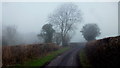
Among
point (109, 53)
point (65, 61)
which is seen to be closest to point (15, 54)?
point (65, 61)

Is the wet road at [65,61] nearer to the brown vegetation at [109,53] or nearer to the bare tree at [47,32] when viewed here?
the brown vegetation at [109,53]

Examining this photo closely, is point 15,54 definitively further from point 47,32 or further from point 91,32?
point 91,32

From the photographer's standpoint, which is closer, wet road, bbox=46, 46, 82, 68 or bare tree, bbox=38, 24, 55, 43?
wet road, bbox=46, 46, 82, 68

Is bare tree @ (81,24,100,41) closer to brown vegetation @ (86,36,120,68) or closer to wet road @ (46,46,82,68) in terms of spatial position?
wet road @ (46,46,82,68)

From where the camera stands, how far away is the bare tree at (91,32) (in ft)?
179

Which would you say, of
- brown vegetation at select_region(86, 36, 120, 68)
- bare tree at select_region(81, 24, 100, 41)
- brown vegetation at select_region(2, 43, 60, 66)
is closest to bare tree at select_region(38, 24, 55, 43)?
bare tree at select_region(81, 24, 100, 41)

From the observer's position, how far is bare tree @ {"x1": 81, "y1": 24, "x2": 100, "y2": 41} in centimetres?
5459

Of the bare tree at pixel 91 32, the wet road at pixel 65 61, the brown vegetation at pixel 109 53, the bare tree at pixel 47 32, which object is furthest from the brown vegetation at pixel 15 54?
the bare tree at pixel 91 32

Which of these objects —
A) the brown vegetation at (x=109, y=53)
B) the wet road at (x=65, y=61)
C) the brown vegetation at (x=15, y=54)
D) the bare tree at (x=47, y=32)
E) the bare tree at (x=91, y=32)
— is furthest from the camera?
the bare tree at (x=91, y=32)

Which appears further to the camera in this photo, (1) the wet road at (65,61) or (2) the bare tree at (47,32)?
(2) the bare tree at (47,32)

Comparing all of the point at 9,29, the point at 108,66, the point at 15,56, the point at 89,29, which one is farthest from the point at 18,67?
the point at 89,29

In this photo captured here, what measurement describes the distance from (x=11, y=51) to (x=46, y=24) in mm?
29914

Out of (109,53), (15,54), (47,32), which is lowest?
(15,54)

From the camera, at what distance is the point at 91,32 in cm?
5503
